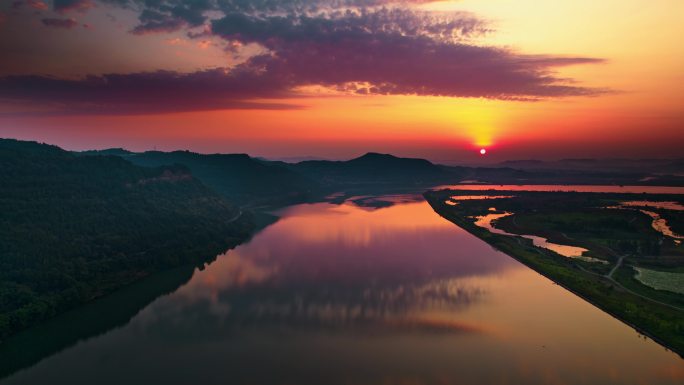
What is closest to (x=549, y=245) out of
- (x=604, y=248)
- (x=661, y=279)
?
(x=604, y=248)

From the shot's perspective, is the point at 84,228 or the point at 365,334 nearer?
the point at 365,334

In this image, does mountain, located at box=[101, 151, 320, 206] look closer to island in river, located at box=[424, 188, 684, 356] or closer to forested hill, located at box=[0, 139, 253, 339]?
forested hill, located at box=[0, 139, 253, 339]

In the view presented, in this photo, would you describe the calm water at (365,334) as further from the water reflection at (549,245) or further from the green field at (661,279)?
the water reflection at (549,245)

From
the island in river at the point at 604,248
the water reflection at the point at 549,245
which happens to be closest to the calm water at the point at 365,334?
the island in river at the point at 604,248

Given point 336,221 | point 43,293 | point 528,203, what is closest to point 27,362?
point 43,293

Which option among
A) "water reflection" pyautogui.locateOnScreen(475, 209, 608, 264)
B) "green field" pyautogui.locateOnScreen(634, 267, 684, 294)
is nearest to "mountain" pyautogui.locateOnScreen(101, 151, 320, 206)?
"water reflection" pyautogui.locateOnScreen(475, 209, 608, 264)

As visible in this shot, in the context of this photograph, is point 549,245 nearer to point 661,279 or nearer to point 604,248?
point 604,248
